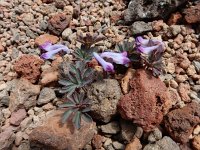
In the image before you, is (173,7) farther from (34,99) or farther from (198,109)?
(34,99)

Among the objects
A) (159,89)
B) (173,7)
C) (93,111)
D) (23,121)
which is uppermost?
(173,7)

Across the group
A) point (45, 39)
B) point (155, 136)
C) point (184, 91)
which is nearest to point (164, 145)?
point (155, 136)

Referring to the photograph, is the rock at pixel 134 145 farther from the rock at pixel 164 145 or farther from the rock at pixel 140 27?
the rock at pixel 140 27

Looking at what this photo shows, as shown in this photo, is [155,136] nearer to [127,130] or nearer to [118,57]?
[127,130]

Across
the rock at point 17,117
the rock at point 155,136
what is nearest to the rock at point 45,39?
the rock at point 17,117

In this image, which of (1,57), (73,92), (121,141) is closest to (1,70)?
(1,57)

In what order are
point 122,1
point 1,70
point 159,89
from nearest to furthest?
1. point 159,89
2. point 1,70
3. point 122,1
